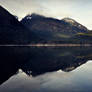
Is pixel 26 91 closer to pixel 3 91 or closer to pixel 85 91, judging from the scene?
pixel 3 91

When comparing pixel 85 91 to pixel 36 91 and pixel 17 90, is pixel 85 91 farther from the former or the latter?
pixel 17 90

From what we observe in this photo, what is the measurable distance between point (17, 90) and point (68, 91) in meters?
6.55

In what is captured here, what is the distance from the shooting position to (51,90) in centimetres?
2316

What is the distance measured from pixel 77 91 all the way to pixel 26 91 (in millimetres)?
6561

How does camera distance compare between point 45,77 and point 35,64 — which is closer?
point 45,77

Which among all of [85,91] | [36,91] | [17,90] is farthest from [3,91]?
[85,91]

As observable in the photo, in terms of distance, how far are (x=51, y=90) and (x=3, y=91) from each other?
6.13 m

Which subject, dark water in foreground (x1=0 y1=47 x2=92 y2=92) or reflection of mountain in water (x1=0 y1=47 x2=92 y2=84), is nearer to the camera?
dark water in foreground (x1=0 y1=47 x2=92 y2=92)

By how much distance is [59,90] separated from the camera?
23.2 metres

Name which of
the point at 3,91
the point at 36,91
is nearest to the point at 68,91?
the point at 36,91

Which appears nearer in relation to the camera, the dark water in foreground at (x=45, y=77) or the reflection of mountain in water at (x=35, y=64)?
the dark water in foreground at (x=45, y=77)

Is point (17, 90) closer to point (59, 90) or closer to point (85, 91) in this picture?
point (59, 90)

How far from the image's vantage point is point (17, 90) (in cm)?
2264

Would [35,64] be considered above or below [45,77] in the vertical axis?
above
